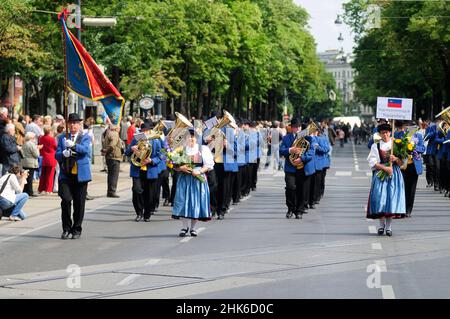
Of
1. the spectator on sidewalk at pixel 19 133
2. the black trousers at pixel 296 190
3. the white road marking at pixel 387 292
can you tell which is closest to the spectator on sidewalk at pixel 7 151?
the spectator on sidewalk at pixel 19 133

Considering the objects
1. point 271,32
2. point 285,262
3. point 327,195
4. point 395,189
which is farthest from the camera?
point 271,32

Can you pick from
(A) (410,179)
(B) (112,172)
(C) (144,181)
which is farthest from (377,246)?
(B) (112,172)

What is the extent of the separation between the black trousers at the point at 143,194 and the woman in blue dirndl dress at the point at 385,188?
4.90 m

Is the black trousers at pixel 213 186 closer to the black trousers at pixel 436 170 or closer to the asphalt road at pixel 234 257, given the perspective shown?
the asphalt road at pixel 234 257

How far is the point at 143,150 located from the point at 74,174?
13.2 ft

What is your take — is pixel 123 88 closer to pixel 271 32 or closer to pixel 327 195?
pixel 327 195

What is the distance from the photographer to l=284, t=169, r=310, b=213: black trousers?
22.5 metres

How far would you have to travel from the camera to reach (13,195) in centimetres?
2133

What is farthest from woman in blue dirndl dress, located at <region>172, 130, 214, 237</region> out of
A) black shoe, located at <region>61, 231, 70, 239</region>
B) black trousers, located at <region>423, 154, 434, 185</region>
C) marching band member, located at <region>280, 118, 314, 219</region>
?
black trousers, located at <region>423, 154, 434, 185</region>

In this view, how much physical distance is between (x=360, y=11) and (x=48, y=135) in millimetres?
59889

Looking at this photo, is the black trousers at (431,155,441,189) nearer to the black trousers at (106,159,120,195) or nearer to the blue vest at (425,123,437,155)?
the blue vest at (425,123,437,155)

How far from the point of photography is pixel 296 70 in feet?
292
